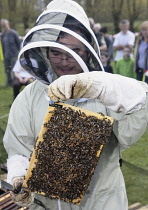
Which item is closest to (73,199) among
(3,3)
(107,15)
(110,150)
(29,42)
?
(110,150)

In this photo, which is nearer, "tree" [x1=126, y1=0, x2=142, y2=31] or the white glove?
the white glove

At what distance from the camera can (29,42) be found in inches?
103

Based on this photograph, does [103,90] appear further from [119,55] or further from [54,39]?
[119,55]

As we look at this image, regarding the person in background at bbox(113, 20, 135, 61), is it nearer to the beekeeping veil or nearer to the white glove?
the beekeeping veil

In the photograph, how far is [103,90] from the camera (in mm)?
1995

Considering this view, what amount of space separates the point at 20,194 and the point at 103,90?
104 centimetres

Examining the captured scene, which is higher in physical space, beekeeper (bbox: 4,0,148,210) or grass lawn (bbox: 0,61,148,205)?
beekeeper (bbox: 4,0,148,210)

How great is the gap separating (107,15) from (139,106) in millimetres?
17313

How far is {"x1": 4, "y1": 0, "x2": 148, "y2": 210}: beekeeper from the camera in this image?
7.97 feet

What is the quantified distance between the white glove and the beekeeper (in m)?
0.18

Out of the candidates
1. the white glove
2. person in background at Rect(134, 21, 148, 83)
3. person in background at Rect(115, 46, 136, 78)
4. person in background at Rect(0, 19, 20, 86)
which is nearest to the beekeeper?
the white glove

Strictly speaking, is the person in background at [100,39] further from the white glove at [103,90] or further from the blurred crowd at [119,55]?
the white glove at [103,90]

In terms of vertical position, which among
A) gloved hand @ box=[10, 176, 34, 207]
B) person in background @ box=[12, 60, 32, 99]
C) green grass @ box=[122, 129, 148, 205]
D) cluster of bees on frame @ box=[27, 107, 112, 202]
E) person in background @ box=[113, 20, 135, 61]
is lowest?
green grass @ box=[122, 129, 148, 205]

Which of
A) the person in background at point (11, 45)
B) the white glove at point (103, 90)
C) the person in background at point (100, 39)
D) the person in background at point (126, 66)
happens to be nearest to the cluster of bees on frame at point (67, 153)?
the white glove at point (103, 90)
